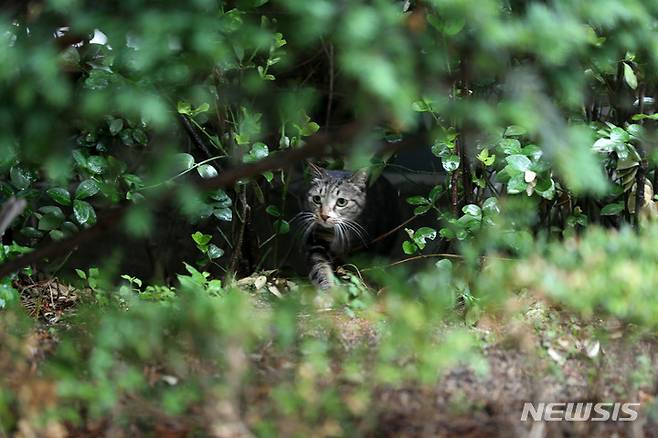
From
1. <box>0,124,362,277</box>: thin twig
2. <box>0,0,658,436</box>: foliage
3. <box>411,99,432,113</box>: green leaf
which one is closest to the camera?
<box>0,0,658,436</box>: foliage

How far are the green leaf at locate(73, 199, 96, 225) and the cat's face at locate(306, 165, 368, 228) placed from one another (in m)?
1.17

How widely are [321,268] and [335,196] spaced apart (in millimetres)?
415

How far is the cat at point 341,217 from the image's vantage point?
416 centimetres

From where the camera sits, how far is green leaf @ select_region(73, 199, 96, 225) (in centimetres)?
336

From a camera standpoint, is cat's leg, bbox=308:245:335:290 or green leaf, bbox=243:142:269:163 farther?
cat's leg, bbox=308:245:335:290

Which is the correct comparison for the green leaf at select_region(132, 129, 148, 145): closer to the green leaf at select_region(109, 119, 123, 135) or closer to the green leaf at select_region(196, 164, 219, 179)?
the green leaf at select_region(109, 119, 123, 135)

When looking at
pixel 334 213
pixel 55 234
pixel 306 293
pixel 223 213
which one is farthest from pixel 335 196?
pixel 306 293

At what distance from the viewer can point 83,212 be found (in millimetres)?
3369

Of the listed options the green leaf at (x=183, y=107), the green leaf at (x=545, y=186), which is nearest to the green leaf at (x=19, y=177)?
the green leaf at (x=183, y=107)

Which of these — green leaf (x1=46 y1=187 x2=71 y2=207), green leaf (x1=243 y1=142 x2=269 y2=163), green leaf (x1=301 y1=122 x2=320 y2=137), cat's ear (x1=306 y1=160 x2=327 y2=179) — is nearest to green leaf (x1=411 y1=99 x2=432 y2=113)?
green leaf (x1=301 y1=122 x2=320 y2=137)

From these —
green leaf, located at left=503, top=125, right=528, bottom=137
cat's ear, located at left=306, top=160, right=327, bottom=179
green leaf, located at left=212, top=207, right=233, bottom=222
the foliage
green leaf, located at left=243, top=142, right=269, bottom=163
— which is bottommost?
cat's ear, located at left=306, top=160, right=327, bottom=179

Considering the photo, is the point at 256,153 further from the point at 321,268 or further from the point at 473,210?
the point at 473,210

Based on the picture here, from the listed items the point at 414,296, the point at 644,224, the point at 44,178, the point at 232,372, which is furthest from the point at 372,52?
the point at 44,178

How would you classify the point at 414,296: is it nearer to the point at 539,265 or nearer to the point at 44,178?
the point at 539,265
